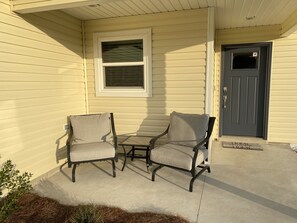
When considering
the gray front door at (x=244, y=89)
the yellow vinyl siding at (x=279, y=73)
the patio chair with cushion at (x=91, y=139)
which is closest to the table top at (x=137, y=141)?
the patio chair with cushion at (x=91, y=139)

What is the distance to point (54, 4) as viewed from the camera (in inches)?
105

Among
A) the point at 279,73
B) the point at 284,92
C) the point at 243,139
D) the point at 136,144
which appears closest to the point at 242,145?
the point at 243,139

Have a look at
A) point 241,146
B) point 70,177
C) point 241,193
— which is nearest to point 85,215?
point 70,177

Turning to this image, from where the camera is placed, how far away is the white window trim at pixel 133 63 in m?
4.08

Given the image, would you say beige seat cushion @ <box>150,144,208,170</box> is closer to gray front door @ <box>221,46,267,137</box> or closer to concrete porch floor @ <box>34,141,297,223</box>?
concrete porch floor @ <box>34,141,297,223</box>

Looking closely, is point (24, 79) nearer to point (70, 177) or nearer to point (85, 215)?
point (70, 177)

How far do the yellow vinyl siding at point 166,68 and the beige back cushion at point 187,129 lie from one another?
384mm

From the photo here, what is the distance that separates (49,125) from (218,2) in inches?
125

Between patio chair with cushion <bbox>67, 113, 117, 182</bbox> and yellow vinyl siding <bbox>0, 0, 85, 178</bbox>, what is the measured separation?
0.29 metres

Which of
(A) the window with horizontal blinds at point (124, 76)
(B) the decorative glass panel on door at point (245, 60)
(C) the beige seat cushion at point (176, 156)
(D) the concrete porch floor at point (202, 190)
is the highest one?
(B) the decorative glass panel on door at point (245, 60)

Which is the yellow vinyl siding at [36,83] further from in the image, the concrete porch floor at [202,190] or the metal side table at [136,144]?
the metal side table at [136,144]

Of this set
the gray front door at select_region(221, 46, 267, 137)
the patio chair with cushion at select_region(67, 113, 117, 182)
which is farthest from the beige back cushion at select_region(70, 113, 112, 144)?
the gray front door at select_region(221, 46, 267, 137)

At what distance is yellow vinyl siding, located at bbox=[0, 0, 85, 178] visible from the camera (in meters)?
2.89

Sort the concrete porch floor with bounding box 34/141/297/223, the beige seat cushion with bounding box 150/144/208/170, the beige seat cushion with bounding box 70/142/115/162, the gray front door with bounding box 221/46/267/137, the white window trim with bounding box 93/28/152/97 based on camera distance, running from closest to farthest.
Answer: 1. the concrete porch floor with bounding box 34/141/297/223
2. the beige seat cushion with bounding box 150/144/208/170
3. the beige seat cushion with bounding box 70/142/115/162
4. the white window trim with bounding box 93/28/152/97
5. the gray front door with bounding box 221/46/267/137
